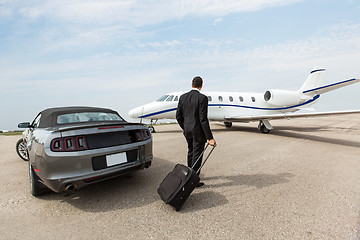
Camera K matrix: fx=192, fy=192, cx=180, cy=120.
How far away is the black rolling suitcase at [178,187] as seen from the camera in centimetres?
255

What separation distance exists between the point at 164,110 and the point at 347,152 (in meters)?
7.75

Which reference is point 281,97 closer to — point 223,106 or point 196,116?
point 223,106

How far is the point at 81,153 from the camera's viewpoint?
2.59m

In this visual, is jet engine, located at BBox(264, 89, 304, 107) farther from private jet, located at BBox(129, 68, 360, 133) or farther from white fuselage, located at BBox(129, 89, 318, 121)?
white fuselage, located at BBox(129, 89, 318, 121)

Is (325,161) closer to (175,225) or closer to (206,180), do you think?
(206,180)

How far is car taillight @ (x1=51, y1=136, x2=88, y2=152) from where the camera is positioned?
2568 millimetres

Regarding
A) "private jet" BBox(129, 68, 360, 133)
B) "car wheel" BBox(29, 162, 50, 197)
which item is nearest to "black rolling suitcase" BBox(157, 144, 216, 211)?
"car wheel" BBox(29, 162, 50, 197)

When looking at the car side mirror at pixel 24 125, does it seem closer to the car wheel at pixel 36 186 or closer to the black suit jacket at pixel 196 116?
the car wheel at pixel 36 186

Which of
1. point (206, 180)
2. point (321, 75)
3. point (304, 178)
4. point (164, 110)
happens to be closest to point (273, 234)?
point (206, 180)

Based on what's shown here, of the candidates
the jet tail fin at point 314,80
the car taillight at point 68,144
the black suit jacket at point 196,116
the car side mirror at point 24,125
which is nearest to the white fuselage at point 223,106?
the jet tail fin at point 314,80

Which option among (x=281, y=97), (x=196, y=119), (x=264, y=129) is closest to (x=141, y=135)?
(x=196, y=119)

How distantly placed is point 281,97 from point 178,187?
12.6 meters

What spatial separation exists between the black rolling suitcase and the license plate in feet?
2.46

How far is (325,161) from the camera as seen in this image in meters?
4.90
